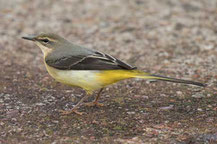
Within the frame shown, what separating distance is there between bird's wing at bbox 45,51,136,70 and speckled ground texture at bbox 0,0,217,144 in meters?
0.73

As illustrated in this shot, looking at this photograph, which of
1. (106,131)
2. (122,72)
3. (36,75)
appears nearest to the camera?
(106,131)

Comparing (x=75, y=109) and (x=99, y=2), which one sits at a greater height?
(x=99, y=2)

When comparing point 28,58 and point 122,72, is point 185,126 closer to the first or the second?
point 122,72

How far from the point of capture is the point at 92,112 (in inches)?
236

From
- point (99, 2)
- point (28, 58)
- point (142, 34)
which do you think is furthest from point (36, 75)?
point (99, 2)

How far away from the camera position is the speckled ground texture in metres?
5.34

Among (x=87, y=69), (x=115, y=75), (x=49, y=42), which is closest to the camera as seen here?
(x=115, y=75)

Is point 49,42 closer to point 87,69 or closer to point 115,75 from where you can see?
point 87,69

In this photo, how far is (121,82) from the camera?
293 inches

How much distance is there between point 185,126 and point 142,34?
180 inches

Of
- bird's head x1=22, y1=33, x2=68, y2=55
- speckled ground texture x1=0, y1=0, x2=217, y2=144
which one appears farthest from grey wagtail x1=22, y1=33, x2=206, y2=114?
speckled ground texture x1=0, y1=0, x2=217, y2=144

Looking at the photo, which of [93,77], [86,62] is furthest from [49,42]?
[93,77]

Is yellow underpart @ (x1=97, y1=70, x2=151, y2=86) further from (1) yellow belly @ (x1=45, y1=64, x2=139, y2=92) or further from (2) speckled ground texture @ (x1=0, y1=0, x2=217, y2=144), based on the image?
(2) speckled ground texture @ (x1=0, y1=0, x2=217, y2=144)

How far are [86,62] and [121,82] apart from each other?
173 cm
